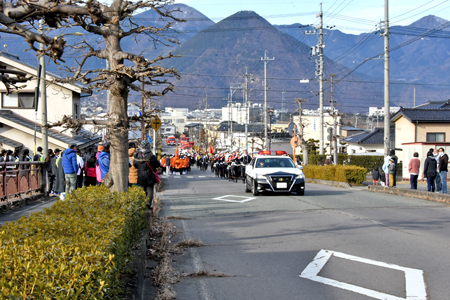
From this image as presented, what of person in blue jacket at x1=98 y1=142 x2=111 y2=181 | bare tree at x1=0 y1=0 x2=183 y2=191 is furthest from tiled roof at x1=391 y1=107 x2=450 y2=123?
bare tree at x1=0 y1=0 x2=183 y2=191

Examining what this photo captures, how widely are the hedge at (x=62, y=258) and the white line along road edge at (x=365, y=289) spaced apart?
2669 millimetres

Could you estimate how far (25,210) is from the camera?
13.5m

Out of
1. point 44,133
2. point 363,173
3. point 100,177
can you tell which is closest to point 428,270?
point 100,177

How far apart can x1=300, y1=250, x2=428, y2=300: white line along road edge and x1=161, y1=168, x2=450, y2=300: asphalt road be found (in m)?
0.01

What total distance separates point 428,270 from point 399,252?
3.73 feet

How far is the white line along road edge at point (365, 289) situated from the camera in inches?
217

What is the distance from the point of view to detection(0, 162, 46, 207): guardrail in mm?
13289

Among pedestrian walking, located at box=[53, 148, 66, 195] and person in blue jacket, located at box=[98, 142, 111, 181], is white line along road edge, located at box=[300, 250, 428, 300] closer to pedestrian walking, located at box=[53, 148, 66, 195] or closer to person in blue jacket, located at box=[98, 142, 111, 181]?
person in blue jacket, located at box=[98, 142, 111, 181]

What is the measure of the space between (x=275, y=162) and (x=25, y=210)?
9231 millimetres

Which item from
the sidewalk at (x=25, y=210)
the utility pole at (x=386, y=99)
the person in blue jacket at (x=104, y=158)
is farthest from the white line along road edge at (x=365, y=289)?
the utility pole at (x=386, y=99)

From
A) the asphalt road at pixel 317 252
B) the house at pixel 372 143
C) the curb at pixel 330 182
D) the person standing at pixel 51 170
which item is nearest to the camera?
the asphalt road at pixel 317 252

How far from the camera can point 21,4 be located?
17.3 ft

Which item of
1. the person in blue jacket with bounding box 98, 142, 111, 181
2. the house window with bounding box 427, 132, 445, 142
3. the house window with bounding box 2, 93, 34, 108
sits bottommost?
the person in blue jacket with bounding box 98, 142, 111, 181

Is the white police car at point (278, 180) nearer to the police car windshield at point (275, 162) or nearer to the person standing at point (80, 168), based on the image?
the police car windshield at point (275, 162)
